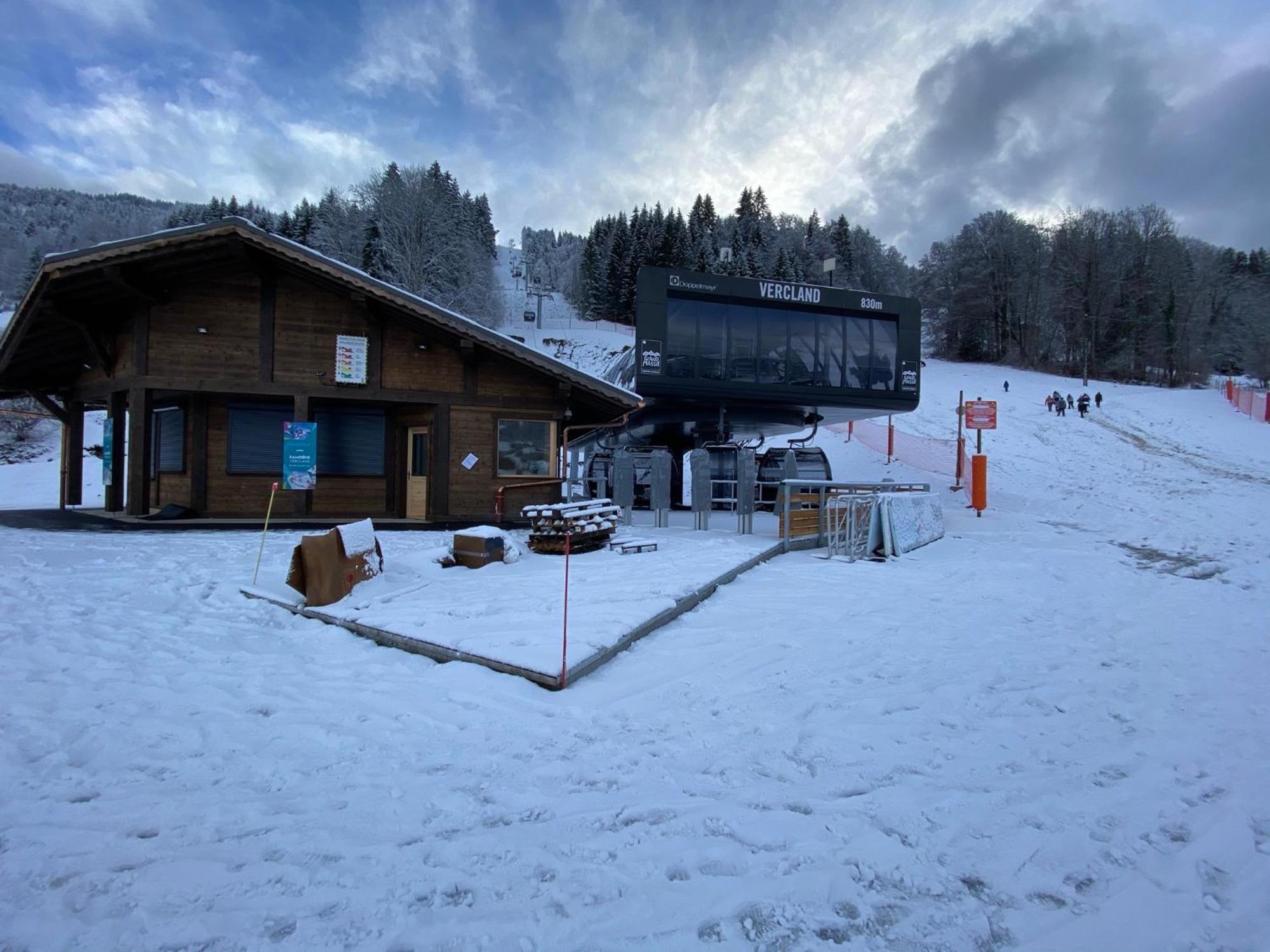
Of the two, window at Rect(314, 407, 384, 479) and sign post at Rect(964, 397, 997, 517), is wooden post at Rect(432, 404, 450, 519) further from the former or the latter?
sign post at Rect(964, 397, 997, 517)

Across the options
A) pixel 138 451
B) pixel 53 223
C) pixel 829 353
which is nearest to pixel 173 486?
pixel 138 451

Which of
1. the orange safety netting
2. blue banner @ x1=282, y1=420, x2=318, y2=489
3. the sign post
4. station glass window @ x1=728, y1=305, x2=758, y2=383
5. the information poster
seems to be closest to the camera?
blue banner @ x1=282, y1=420, x2=318, y2=489

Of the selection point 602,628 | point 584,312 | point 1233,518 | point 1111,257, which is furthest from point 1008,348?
point 602,628

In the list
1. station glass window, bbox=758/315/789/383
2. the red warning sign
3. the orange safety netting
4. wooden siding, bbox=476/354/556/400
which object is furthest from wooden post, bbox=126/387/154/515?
the orange safety netting

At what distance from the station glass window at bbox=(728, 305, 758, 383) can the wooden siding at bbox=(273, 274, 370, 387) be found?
33.7 ft

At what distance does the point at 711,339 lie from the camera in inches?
776

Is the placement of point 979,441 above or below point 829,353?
below

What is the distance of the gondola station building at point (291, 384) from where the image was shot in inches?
532

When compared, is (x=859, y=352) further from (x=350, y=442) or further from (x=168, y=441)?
(x=168, y=441)

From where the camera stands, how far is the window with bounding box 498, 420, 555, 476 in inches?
606

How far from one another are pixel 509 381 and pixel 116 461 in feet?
33.8

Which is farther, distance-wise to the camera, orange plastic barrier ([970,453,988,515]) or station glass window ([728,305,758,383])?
station glass window ([728,305,758,383])

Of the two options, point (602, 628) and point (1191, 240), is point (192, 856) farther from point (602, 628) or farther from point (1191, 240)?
point (1191, 240)

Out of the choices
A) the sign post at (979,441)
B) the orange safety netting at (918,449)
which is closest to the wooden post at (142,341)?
the sign post at (979,441)
